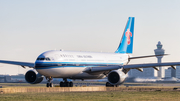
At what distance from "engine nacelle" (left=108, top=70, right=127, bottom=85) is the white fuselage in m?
4.01

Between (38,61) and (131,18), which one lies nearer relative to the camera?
(38,61)

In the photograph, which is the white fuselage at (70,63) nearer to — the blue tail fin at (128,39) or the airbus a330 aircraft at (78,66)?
the airbus a330 aircraft at (78,66)

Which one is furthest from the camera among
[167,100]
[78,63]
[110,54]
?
[110,54]

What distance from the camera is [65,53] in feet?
142

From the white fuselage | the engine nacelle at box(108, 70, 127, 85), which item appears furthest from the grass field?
the engine nacelle at box(108, 70, 127, 85)

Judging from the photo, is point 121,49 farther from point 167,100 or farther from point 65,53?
point 167,100

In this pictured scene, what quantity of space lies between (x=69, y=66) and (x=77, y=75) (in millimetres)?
3194

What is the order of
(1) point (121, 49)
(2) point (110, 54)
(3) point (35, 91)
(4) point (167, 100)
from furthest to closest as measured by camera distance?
1. (1) point (121, 49)
2. (2) point (110, 54)
3. (3) point (35, 91)
4. (4) point (167, 100)

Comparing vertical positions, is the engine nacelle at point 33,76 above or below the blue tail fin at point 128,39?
below

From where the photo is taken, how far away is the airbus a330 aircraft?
40500mm

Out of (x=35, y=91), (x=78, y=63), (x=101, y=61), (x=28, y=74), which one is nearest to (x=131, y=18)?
(x=101, y=61)

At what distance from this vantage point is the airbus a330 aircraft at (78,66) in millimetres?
40500

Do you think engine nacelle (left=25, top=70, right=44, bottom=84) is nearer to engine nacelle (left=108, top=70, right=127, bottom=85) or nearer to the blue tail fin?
engine nacelle (left=108, top=70, right=127, bottom=85)

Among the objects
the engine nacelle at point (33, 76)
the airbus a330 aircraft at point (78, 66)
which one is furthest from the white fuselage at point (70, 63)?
the engine nacelle at point (33, 76)
